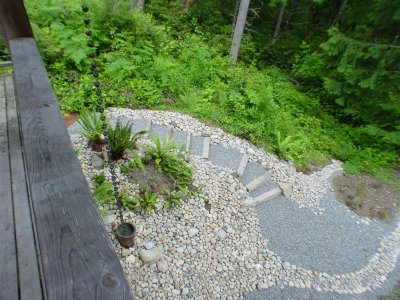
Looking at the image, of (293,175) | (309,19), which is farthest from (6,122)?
(309,19)

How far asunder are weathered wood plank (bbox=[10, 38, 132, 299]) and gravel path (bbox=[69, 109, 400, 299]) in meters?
2.60

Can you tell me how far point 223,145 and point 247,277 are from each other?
9.50 ft

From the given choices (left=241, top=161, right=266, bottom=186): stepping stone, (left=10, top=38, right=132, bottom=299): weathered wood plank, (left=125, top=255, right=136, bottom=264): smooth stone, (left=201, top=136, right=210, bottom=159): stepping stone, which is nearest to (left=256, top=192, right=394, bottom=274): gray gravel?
→ (left=241, top=161, right=266, bottom=186): stepping stone

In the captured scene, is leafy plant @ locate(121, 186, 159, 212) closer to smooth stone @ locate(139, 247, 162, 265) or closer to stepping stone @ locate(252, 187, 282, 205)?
smooth stone @ locate(139, 247, 162, 265)

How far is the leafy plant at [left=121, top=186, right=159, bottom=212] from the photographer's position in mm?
3875

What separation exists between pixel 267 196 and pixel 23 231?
14.0 ft

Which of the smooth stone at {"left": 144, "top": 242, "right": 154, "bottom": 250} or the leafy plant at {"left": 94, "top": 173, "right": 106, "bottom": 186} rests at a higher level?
the leafy plant at {"left": 94, "top": 173, "right": 106, "bottom": 186}

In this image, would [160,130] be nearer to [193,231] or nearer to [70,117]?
[70,117]

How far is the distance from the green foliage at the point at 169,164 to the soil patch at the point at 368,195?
3.72 meters

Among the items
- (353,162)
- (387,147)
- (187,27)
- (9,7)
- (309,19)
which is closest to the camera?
(9,7)

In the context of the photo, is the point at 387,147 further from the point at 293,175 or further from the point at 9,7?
the point at 9,7

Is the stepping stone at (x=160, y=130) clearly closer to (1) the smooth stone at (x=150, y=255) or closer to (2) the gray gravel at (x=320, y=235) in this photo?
(2) the gray gravel at (x=320, y=235)

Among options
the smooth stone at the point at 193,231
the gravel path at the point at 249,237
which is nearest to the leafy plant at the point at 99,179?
the gravel path at the point at 249,237

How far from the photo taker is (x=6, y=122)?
9.34 ft
